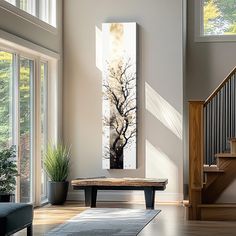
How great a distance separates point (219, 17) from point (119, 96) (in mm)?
2428

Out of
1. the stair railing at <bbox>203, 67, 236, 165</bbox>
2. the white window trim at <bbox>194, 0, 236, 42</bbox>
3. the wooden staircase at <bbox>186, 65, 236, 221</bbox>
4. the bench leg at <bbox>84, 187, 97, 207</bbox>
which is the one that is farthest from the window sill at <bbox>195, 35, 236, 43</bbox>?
the bench leg at <bbox>84, 187, 97, 207</bbox>

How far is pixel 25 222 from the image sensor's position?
5.66 metres

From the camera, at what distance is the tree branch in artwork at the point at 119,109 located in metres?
9.51

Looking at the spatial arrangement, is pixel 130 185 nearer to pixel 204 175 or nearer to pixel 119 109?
pixel 204 175

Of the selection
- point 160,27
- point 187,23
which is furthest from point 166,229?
point 187,23

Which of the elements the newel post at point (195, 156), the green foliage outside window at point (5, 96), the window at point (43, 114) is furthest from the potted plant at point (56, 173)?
the newel post at point (195, 156)

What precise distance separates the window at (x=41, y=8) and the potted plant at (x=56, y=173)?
2.01m

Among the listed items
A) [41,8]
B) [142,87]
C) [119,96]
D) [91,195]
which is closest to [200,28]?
[142,87]

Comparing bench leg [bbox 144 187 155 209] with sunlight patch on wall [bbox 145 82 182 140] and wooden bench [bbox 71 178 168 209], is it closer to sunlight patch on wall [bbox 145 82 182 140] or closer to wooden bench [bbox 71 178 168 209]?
wooden bench [bbox 71 178 168 209]

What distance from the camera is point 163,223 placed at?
739cm

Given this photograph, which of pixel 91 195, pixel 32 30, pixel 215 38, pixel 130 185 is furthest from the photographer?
pixel 215 38

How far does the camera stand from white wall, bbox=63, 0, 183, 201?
31.0 ft

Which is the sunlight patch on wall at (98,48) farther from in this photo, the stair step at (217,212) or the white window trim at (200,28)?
the stair step at (217,212)

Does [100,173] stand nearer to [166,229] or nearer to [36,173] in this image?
[36,173]
